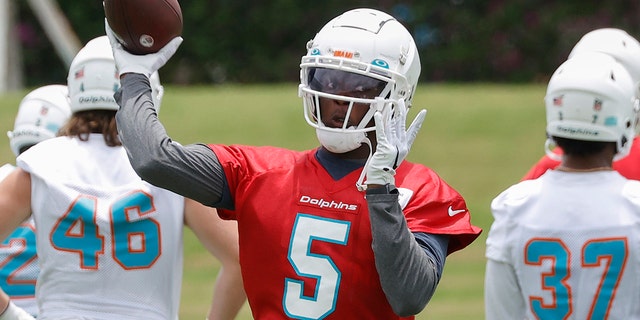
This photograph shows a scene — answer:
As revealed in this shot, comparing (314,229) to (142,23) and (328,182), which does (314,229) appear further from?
(142,23)

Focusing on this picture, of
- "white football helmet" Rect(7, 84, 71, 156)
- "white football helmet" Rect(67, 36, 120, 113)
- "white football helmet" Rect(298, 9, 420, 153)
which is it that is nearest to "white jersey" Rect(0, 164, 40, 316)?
"white football helmet" Rect(7, 84, 71, 156)

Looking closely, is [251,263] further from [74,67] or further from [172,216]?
[74,67]

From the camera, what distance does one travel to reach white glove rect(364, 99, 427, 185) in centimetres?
322

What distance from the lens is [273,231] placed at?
346 centimetres

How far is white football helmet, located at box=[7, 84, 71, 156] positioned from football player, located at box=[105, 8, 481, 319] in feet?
6.66

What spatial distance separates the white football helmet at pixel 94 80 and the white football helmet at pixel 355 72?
1116 mm

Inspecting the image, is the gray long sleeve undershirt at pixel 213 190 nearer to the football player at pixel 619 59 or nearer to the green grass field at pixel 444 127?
the football player at pixel 619 59

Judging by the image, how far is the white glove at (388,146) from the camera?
3.22 metres

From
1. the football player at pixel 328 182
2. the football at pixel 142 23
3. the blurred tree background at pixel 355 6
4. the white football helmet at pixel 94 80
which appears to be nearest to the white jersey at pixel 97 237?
the white football helmet at pixel 94 80

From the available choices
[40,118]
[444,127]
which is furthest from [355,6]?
[40,118]

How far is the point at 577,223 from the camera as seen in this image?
12.3ft

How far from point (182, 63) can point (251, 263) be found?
1904cm

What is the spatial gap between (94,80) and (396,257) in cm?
172

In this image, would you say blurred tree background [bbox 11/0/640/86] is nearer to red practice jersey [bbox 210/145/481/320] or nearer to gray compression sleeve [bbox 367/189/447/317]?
red practice jersey [bbox 210/145/481/320]
